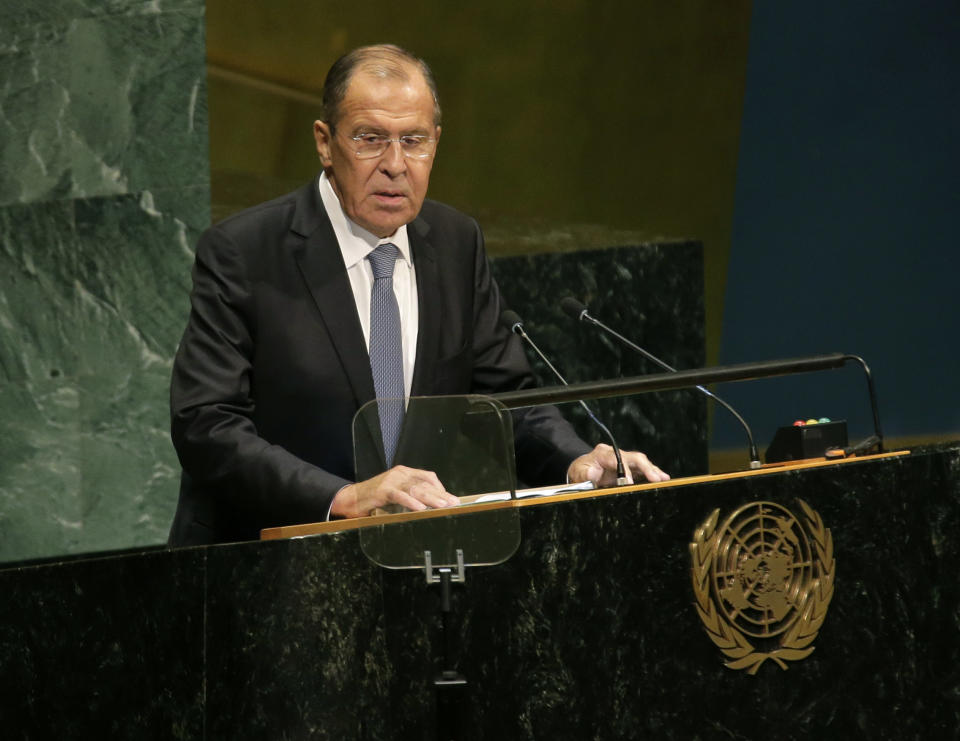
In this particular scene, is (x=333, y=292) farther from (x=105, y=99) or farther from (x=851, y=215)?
(x=851, y=215)

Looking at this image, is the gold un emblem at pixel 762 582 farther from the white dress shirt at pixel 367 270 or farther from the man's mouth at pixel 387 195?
the man's mouth at pixel 387 195

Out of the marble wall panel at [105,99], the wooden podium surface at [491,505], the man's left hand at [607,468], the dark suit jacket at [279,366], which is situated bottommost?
the wooden podium surface at [491,505]

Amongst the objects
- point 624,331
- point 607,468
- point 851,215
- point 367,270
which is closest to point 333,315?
point 367,270

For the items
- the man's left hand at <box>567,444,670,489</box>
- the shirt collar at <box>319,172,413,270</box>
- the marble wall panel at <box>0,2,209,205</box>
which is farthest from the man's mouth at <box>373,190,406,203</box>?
the marble wall panel at <box>0,2,209,205</box>

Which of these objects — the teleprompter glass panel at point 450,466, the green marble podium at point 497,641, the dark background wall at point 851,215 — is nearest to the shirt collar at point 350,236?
the teleprompter glass panel at point 450,466

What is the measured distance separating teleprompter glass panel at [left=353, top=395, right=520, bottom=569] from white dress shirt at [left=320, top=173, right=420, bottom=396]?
2.57 ft

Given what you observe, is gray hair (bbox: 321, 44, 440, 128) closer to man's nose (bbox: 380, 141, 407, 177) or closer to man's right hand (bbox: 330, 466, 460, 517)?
man's nose (bbox: 380, 141, 407, 177)

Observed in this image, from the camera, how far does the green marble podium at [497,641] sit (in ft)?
6.93

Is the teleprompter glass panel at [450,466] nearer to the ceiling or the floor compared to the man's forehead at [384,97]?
nearer to the floor

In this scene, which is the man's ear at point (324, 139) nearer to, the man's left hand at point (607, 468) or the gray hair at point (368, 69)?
the gray hair at point (368, 69)

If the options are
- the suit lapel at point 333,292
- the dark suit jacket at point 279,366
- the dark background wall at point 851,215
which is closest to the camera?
the dark suit jacket at point 279,366

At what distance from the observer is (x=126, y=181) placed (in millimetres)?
4957

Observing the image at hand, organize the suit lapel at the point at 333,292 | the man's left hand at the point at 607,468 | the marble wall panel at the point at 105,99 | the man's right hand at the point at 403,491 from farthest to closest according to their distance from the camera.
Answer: the marble wall panel at the point at 105,99 < the suit lapel at the point at 333,292 < the man's left hand at the point at 607,468 < the man's right hand at the point at 403,491

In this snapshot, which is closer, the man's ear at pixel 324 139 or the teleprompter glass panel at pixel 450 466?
the teleprompter glass panel at pixel 450 466
